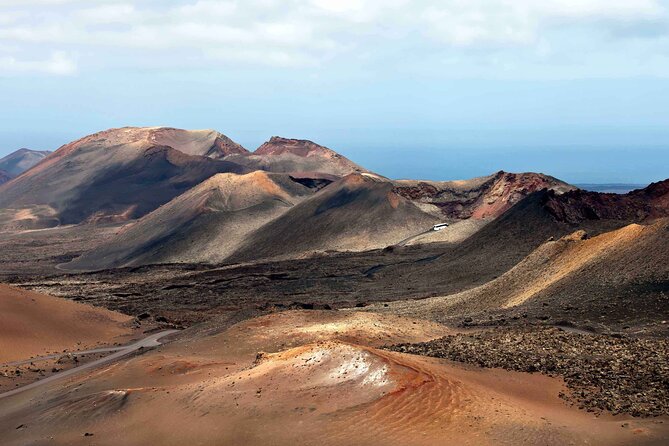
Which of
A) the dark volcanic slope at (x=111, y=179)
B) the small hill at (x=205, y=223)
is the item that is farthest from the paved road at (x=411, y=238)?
the dark volcanic slope at (x=111, y=179)

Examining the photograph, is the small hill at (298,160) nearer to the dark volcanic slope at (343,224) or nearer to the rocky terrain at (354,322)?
the rocky terrain at (354,322)

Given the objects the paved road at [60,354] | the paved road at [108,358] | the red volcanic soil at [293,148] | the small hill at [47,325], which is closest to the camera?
the paved road at [108,358]

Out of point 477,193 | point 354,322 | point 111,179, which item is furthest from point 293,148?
point 354,322

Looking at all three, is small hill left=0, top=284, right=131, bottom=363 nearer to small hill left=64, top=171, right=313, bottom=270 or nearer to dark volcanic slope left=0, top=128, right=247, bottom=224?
small hill left=64, top=171, right=313, bottom=270

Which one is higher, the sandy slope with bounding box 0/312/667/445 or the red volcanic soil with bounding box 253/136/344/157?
the red volcanic soil with bounding box 253/136/344/157

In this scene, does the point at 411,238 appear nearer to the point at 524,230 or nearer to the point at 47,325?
the point at 524,230

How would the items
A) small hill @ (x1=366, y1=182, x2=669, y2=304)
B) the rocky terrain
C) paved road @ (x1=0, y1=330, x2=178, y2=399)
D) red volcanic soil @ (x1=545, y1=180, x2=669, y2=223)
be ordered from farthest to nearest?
red volcanic soil @ (x1=545, y1=180, x2=669, y2=223) < small hill @ (x1=366, y1=182, x2=669, y2=304) < paved road @ (x1=0, y1=330, x2=178, y2=399) < the rocky terrain

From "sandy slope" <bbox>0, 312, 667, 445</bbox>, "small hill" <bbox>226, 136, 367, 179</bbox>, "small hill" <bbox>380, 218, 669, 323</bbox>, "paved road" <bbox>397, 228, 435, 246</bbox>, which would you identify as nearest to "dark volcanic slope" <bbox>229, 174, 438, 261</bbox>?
"paved road" <bbox>397, 228, 435, 246</bbox>
